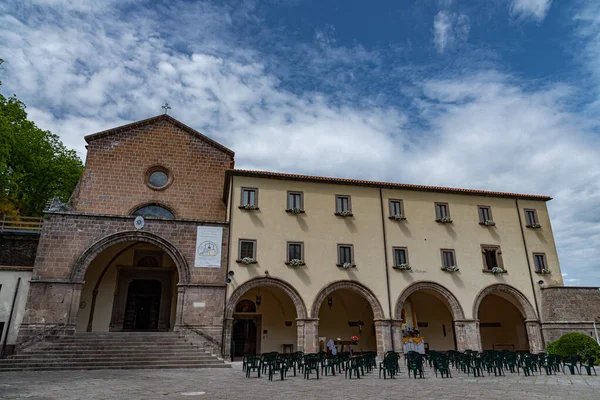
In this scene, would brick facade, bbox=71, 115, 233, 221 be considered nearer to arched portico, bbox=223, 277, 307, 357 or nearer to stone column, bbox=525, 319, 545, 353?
arched portico, bbox=223, 277, 307, 357

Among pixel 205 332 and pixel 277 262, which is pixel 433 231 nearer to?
pixel 277 262

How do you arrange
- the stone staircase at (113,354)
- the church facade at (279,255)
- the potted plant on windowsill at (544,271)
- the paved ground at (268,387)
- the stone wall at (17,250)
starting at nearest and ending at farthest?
1. the paved ground at (268,387)
2. the stone staircase at (113,354)
3. the church facade at (279,255)
4. the stone wall at (17,250)
5. the potted plant on windowsill at (544,271)

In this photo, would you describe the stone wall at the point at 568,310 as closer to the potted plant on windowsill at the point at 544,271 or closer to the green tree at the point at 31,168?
the potted plant on windowsill at the point at 544,271

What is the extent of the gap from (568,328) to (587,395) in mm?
13990

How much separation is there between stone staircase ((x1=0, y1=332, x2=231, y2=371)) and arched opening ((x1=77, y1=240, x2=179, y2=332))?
3.89 metres

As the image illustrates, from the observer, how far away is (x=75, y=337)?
53.2ft

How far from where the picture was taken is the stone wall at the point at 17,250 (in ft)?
65.9

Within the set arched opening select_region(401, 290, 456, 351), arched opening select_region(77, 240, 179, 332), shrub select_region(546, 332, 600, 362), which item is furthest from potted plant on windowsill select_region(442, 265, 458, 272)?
arched opening select_region(77, 240, 179, 332)

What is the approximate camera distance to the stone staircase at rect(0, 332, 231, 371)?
1445 centimetres

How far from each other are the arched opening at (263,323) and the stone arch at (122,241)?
13.2 ft

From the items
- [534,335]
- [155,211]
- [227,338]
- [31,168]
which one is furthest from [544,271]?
[31,168]

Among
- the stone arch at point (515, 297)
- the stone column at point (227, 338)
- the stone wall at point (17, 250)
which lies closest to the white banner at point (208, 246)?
the stone column at point (227, 338)

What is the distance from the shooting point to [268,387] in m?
10.1

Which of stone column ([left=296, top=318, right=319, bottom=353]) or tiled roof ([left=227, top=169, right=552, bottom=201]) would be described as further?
tiled roof ([left=227, top=169, right=552, bottom=201])
